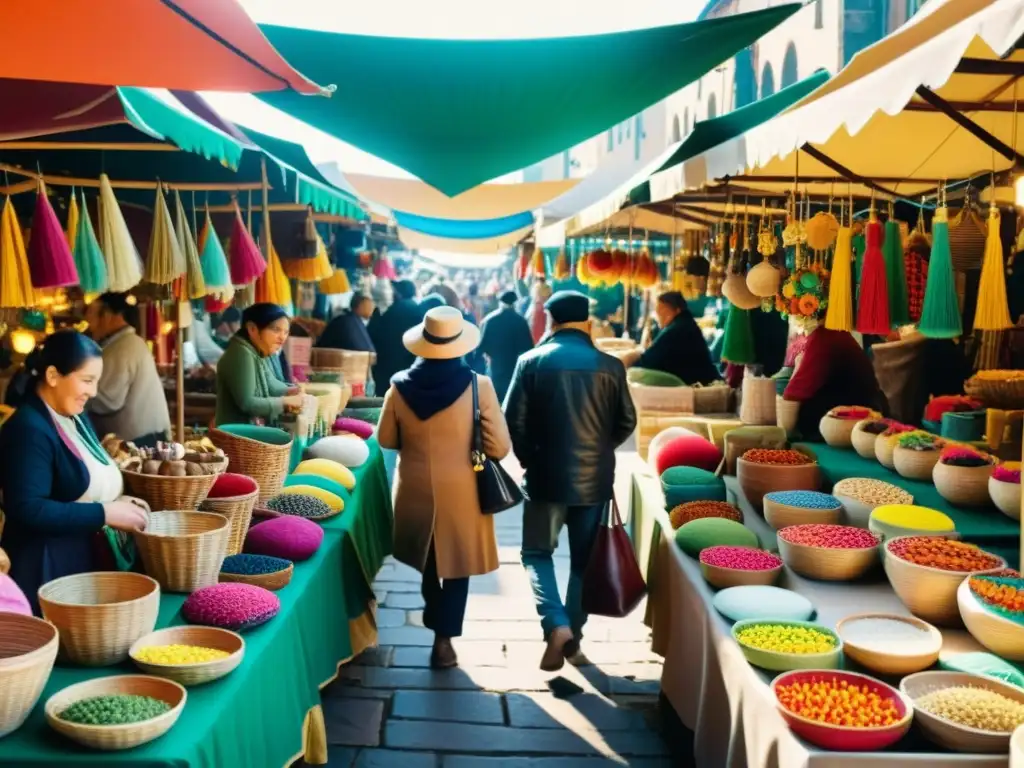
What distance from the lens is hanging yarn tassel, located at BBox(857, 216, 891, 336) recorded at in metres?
4.07

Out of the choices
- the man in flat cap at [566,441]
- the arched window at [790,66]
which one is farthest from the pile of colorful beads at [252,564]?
the arched window at [790,66]

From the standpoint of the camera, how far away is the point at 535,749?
3830 mm

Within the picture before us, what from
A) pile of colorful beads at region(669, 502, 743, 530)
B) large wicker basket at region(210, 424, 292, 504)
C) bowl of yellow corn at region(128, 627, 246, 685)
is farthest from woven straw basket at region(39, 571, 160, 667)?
pile of colorful beads at region(669, 502, 743, 530)

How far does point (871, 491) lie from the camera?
159 inches

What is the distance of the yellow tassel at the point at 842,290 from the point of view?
13.9 feet

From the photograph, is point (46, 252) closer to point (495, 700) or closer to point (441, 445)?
point (441, 445)

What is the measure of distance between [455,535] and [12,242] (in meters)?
2.17

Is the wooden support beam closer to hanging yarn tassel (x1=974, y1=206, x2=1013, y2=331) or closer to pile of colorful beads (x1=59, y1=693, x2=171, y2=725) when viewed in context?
hanging yarn tassel (x1=974, y1=206, x2=1013, y2=331)

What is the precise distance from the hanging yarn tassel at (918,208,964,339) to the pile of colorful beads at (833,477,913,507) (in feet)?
2.39

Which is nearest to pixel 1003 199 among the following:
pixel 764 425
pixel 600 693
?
pixel 764 425

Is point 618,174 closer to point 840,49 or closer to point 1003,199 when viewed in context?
point 840,49

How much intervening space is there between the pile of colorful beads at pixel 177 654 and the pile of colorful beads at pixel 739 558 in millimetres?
1815

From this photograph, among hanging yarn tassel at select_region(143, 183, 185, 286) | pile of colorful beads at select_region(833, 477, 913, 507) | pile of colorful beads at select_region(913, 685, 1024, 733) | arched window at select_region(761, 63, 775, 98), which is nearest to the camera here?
pile of colorful beads at select_region(913, 685, 1024, 733)

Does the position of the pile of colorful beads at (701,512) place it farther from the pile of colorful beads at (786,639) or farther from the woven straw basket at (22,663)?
the woven straw basket at (22,663)
